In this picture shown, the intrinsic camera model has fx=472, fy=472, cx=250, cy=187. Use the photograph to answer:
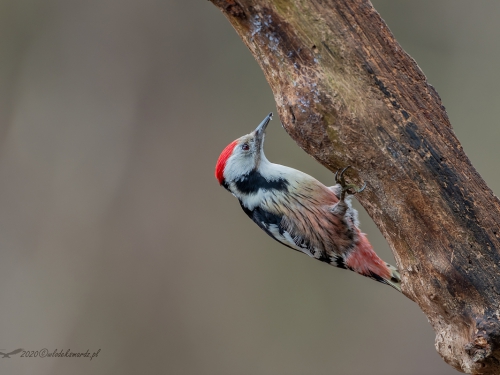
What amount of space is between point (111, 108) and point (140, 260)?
155 centimetres

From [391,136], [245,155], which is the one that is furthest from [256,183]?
[391,136]

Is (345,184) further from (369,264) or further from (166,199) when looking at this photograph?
(166,199)

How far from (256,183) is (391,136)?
1083mm

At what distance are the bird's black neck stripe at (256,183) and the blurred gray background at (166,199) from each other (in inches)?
82.8

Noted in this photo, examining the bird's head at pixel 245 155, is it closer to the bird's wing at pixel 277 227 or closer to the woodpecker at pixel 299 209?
the woodpecker at pixel 299 209

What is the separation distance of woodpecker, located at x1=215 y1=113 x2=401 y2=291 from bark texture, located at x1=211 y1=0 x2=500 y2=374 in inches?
31.4

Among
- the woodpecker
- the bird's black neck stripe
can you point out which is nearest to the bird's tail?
the woodpecker

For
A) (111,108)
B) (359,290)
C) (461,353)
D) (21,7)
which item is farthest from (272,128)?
(461,353)

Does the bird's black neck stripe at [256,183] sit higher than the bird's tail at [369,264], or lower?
higher

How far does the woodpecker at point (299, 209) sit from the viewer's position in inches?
107

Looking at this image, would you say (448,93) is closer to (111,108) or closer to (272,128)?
(272,128)

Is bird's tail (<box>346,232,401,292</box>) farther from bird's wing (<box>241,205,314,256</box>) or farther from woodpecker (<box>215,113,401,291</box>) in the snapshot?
bird's wing (<box>241,205,314,256</box>)

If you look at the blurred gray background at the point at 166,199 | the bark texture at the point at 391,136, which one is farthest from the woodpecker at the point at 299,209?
the blurred gray background at the point at 166,199

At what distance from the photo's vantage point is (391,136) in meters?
1.83
